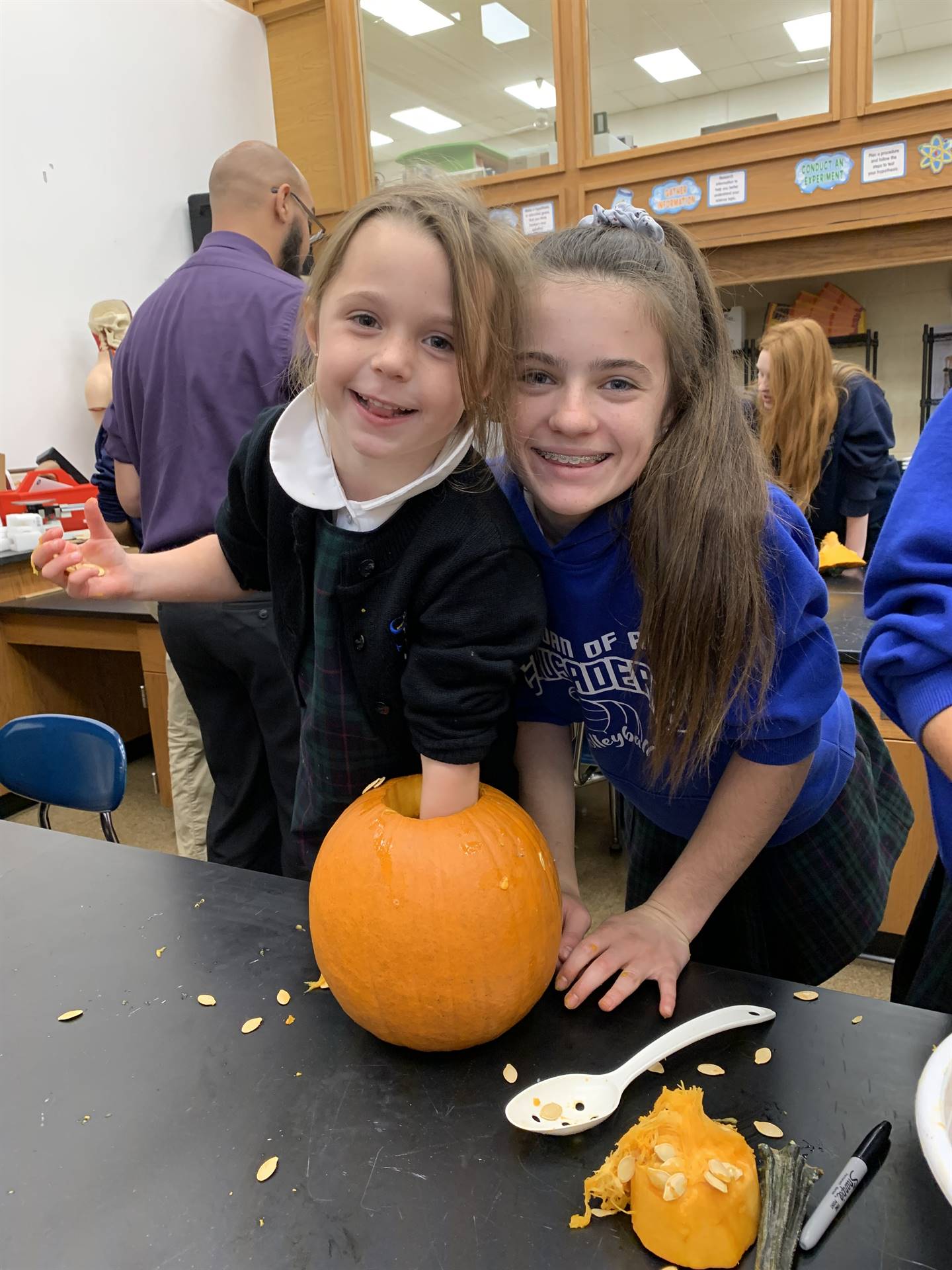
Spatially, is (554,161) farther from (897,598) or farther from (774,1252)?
(774,1252)

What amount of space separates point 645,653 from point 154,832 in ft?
8.18

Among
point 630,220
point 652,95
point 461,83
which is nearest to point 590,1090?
point 630,220

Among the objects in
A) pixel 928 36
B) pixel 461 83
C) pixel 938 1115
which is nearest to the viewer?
pixel 938 1115

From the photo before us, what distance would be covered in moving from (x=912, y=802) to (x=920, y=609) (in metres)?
1.31

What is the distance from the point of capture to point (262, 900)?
87 centimetres

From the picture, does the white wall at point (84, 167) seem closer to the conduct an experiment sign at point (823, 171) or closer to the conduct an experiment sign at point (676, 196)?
the conduct an experiment sign at point (676, 196)

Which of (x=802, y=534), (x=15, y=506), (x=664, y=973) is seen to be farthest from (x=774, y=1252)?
(x=15, y=506)

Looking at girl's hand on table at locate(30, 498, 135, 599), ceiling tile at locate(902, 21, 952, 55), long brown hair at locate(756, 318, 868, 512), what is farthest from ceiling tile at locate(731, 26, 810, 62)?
girl's hand on table at locate(30, 498, 135, 599)

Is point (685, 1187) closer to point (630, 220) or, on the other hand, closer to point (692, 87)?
point (630, 220)

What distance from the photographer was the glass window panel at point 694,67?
3.68 meters

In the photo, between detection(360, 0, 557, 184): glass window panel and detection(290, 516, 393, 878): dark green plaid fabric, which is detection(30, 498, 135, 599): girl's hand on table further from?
detection(360, 0, 557, 184): glass window panel

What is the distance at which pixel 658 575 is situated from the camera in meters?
0.78

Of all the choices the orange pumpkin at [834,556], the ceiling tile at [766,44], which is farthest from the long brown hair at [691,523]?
the ceiling tile at [766,44]

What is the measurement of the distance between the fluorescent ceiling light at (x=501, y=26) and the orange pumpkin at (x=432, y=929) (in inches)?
179
